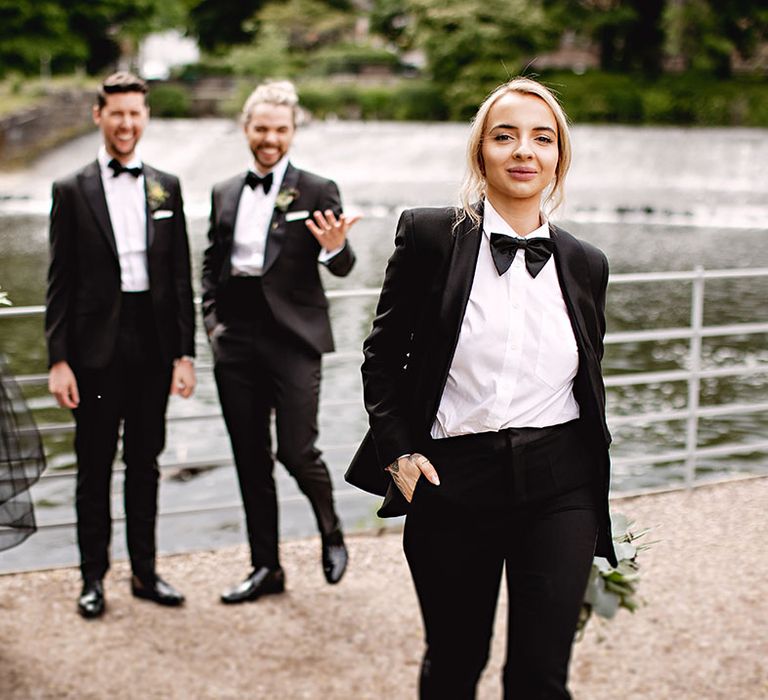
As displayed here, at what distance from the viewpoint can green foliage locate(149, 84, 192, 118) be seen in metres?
48.7

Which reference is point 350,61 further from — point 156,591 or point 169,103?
point 156,591

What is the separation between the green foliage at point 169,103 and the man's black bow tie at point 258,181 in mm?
46183

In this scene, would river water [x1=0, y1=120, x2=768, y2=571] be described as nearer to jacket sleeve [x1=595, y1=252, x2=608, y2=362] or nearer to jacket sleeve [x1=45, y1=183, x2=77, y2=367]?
jacket sleeve [x1=595, y1=252, x2=608, y2=362]

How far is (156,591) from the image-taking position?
447 centimetres

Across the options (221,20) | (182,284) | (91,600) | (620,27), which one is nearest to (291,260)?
(182,284)

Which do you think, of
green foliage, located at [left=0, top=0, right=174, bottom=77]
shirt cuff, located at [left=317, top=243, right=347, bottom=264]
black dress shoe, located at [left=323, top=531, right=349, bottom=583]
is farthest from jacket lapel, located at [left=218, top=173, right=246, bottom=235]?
green foliage, located at [left=0, top=0, right=174, bottom=77]

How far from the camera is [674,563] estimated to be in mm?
4770

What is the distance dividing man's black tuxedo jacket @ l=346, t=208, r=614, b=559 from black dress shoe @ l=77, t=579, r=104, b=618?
204 cm

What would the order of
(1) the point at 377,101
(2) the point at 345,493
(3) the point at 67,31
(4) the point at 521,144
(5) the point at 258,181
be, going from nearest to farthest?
1. (4) the point at 521,144
2. (5) the point at 258,181
3. (2) the point at 345,493
4. (1) the point at 377,101
5. (3) the point at 67,31

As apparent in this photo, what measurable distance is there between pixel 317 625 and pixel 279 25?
54594mm

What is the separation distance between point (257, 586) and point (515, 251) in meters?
2.39

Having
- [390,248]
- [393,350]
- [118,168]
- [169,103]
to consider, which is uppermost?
[169,103]

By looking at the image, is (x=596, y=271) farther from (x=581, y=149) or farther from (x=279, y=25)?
(x=279, y=25)

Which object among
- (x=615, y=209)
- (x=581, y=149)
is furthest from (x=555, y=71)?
(x=615, y=209)
